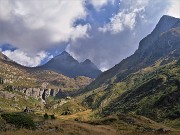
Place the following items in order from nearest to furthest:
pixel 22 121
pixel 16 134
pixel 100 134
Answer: pixel 16 134
pixel 100 134
pixel 22 121

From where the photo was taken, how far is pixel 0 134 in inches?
1446

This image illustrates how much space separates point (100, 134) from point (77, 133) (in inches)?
176

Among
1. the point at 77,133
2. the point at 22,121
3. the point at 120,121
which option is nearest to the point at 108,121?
the point at 120,121

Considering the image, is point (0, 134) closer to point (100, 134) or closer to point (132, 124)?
point (100, 134)

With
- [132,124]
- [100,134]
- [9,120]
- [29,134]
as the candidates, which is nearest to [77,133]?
[100,134]

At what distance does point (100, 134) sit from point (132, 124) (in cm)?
8999

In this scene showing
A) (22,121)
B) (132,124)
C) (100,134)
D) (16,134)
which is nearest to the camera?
(16,134)

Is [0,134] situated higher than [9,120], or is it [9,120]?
[9,120]

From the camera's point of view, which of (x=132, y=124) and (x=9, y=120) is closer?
(x=9, y=120)

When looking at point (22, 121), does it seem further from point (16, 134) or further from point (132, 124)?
point (132, 124)

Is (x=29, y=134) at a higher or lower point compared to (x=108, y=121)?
lower

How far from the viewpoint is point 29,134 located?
3681 centimetres

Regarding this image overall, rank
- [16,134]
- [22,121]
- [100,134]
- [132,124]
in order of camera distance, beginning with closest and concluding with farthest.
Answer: [16,134] < [100,134] < [22,121] < [132,124]

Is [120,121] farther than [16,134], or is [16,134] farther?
[120,121]
